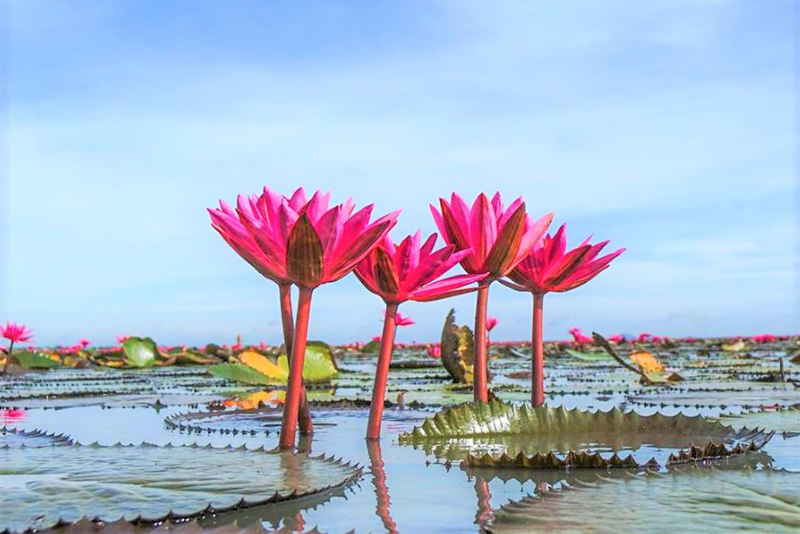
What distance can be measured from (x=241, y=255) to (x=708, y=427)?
128 centimetres

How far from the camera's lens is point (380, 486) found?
1527mm

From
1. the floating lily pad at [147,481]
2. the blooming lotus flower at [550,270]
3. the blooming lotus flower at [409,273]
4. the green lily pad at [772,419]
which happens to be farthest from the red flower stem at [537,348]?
the floating lily pad at [147,481]

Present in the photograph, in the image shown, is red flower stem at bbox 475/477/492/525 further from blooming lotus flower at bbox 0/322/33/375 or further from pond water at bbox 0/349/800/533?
blooming lotus flower at bbox 0/322/33/375

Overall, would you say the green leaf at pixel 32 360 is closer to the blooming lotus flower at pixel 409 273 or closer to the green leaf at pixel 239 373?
the green leaf at pixel 239 373

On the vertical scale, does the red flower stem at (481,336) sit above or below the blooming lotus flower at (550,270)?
below

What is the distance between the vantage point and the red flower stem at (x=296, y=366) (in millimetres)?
1739

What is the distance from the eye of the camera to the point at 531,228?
2.07m

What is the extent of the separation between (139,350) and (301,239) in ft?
26.7

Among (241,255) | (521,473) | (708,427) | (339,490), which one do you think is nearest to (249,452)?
(339,490)

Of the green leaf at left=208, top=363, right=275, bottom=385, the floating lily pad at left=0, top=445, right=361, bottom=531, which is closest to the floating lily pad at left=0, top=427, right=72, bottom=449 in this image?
the floating lily pad at left=0, top=445, right=361, bottom=531

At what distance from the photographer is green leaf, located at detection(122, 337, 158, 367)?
916cm

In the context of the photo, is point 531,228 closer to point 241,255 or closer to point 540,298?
point 540,298

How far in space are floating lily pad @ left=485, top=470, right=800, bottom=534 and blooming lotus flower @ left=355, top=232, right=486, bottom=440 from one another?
63 cm

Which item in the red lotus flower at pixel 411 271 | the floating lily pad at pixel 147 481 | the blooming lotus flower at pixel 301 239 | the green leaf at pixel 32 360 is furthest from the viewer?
the green leaf at pixel 32 360
